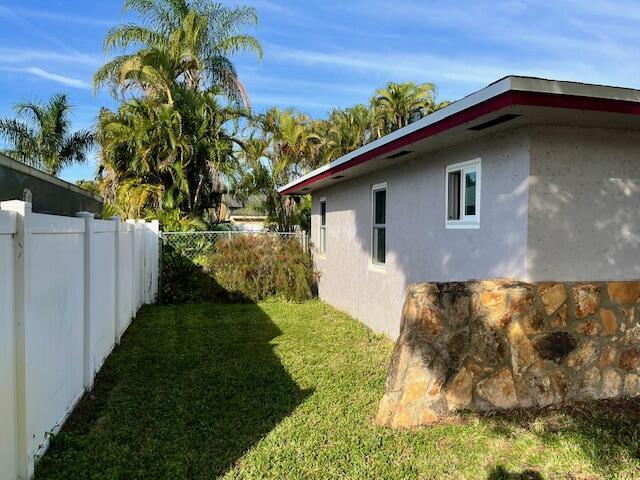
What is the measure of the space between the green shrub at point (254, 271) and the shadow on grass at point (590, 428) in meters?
7.84

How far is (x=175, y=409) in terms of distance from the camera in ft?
14.9

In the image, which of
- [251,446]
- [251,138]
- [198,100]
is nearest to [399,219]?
[251,446]

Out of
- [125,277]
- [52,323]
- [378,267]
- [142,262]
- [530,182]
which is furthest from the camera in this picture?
[142,262]

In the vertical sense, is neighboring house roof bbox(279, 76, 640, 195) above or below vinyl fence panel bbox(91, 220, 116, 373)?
above

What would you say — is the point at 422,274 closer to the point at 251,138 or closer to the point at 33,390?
the point at 33,390

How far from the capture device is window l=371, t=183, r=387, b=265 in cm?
820

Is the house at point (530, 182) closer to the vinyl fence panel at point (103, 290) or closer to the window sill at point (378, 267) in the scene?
the window sill at point (378, 267)

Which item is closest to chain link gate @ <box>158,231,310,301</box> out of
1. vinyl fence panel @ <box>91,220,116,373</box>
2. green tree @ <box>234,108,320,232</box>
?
green tree @ <box>234,108,320,232</box>

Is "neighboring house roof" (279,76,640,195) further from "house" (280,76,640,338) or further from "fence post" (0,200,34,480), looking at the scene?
"fence post" (0,200,34,480)

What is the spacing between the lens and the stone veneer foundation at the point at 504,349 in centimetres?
419

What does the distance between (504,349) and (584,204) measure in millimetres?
1621

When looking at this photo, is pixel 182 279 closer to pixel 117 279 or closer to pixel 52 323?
pixel 117 279

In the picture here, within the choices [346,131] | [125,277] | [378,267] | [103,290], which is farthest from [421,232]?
[346,131]

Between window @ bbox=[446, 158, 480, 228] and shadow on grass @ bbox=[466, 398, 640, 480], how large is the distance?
77.0 inches
